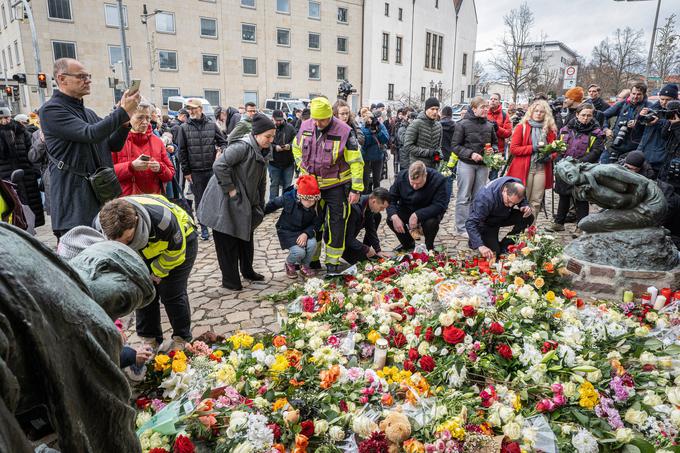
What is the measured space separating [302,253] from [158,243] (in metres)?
2.38

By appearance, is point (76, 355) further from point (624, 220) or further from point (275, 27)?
point (275, 27)

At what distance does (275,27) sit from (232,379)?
38165 mm

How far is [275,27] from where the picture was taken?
120 ft

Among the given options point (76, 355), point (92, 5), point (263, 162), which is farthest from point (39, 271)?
point (92, 5)

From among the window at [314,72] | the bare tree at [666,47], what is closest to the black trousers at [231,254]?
the bare tree at [666,47]

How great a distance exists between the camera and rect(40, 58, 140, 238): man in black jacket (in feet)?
11.3

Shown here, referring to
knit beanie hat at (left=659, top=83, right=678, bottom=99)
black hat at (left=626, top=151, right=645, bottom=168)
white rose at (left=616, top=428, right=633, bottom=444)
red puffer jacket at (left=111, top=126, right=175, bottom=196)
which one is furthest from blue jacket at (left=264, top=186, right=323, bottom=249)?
knit beanie hat at (left=659, top=83, right=678, bottom=99)

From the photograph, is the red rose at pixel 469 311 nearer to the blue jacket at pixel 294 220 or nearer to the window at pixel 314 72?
the blue jacket at pixel 294 220

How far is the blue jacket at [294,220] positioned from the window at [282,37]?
114 ft

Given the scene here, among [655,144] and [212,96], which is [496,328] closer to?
[655,144]

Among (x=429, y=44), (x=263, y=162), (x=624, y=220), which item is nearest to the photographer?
(x=624, y=220)

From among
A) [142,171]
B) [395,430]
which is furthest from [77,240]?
[142,171]

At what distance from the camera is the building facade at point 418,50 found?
39.8m

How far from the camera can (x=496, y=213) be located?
5.34 m
